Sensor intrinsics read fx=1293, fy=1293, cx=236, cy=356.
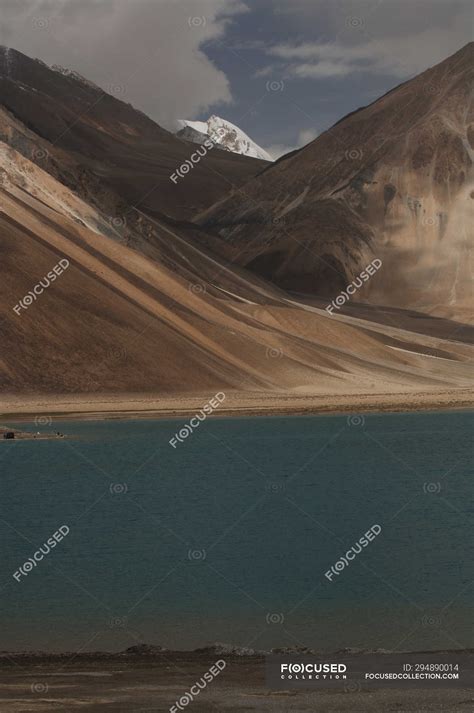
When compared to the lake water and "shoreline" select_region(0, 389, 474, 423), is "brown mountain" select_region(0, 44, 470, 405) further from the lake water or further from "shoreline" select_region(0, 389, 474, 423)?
the lake water

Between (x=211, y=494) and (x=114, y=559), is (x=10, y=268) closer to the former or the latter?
(x=211, y=494)

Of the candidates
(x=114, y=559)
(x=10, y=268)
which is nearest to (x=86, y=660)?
(x=114, y=559)

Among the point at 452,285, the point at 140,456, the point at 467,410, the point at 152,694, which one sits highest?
the point at 452,285

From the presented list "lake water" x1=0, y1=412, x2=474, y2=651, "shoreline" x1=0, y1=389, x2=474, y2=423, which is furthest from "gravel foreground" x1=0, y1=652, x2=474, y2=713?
"shoreline" x1=0, y1=389, x2=474, y2=423

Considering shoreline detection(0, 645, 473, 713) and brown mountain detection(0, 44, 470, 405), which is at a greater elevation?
brown mountain detection(0, 44, 470, 405)

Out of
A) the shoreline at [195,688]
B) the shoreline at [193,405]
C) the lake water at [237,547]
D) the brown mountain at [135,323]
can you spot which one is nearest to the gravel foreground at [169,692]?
the shoreline at [195,688]

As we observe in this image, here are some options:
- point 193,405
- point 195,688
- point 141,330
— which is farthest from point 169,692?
point 141,330
